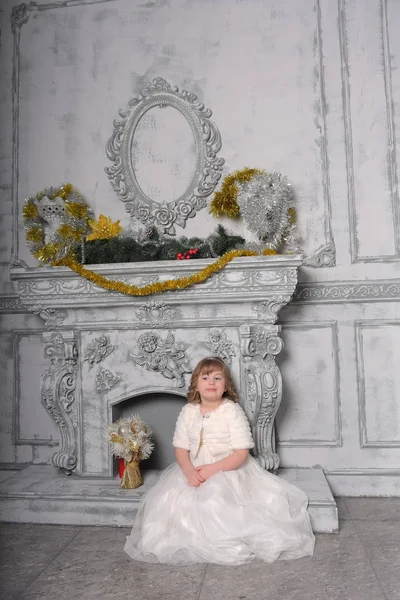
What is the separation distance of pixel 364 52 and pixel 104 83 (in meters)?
1.97

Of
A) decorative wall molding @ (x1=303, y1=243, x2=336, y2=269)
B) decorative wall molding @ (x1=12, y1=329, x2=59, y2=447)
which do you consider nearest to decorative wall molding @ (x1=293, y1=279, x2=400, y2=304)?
decorative wall molding @ (x1=303, y1=243, x2=336, y2=269)

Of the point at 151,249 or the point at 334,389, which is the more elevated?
the point at 151,249

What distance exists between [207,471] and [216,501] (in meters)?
0.25

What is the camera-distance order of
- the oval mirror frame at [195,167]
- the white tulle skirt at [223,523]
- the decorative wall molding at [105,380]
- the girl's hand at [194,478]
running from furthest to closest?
the oval mirror frame at [195,167], the decorative wall molding at [105,380], the girl's hand at [194,478], the white tulle skirt at [223,523]

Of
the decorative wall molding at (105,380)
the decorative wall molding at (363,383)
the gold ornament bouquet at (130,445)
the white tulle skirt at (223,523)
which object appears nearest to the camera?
the white tulle skirt at (223,523)

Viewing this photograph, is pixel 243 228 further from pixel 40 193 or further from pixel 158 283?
pixel 40 193

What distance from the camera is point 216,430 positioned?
11.1 ft

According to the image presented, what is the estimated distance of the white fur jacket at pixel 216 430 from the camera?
3326 millimetres

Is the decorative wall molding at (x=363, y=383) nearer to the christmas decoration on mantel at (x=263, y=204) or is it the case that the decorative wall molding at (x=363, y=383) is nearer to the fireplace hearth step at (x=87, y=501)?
the fireplace hearth step at (x=87, y=501)

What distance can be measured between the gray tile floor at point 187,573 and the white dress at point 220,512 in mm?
80

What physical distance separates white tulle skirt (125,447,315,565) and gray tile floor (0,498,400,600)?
7 cm

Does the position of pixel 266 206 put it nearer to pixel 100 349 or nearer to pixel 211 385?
pixel 211 385

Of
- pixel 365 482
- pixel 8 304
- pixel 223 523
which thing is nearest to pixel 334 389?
pixel 365 482

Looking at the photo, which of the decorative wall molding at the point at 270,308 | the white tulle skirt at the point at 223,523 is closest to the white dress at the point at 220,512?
the white tulle skirt at the point at 223,523
